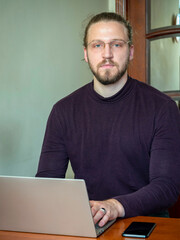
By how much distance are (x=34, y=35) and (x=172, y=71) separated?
0.95 meters

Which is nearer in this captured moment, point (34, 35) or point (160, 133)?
point (160, 133)

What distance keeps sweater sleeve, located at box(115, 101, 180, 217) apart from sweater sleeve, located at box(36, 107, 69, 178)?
422mm

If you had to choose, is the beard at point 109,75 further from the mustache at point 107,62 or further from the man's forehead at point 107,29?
the man's forehead at point 107,29

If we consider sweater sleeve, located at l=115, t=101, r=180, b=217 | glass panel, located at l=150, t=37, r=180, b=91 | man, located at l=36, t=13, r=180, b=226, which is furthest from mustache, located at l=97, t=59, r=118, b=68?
glass panel, located at l=150, t=37, r=180, b=91

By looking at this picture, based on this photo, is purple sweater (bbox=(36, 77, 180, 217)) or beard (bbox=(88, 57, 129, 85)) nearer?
purple sweater (bbox=(36, 77, 180, 217))

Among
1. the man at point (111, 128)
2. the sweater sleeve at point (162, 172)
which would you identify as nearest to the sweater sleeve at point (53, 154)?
the man at point (111, 128)

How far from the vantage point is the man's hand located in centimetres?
118

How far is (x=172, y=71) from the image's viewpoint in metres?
2.71

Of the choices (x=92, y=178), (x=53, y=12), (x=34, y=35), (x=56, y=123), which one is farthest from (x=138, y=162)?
(x=53, y=12)

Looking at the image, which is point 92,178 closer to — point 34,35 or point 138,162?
point 138,162

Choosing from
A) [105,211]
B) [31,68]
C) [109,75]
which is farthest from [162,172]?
[31,68]

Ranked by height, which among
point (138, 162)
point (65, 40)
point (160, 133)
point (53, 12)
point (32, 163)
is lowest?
point (32, 163)

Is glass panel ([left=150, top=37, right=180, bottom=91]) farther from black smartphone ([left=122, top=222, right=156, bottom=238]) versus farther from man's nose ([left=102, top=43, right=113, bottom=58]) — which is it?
black smartphone ([left=122, top=222, right=156, bottom=238])

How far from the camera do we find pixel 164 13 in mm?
2711
